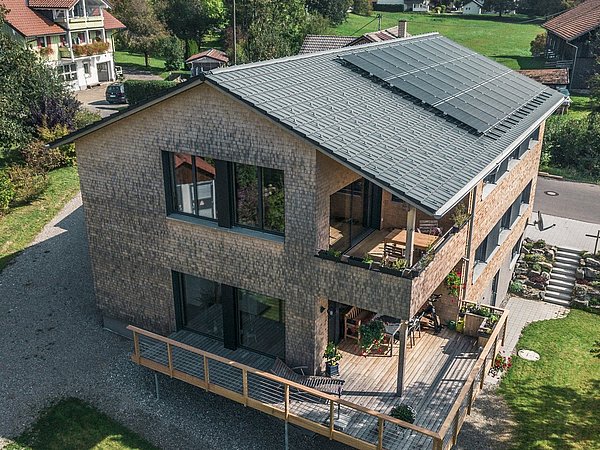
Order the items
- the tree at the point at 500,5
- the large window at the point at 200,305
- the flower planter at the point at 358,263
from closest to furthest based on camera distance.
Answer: the flower planter at the point at 358,263
the large window at the point at 200,305
the tree at the point at 500,5

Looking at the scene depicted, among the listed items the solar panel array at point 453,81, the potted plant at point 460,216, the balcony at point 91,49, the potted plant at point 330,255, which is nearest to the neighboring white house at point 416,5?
the balcony at point 91,49

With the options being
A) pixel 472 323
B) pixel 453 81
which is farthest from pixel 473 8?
pixel 472 323

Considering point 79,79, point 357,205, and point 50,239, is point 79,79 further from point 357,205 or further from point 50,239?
point 357,205

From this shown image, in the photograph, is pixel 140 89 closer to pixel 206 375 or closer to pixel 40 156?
pixel 40 156

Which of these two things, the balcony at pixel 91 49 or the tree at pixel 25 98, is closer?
the tree at pixel 25 98

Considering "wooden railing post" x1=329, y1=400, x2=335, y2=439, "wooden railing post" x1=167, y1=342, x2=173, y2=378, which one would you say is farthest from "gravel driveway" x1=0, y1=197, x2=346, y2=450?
"wooden railing post" x1=329, y1=400, x2=335, y2=439

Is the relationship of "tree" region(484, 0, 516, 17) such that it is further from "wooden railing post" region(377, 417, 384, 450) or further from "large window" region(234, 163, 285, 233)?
"wooden railing post" region(377, 417, 384, 450)

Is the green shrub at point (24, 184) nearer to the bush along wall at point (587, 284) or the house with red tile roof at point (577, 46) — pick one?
the bush along wall at point (587, 284)
